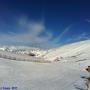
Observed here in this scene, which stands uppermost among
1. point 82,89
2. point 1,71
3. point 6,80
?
point 1,71

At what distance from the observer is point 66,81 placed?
316 inches

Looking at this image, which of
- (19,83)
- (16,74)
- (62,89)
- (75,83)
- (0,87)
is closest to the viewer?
(0,87)

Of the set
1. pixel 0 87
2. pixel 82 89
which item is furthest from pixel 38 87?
pixel 82 89

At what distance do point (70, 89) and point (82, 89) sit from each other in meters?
0.62

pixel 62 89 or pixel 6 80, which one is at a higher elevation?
pixel 6 80

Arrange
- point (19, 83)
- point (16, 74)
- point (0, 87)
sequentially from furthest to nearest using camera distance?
point (16, 74)
point (19, 83)
point (0, 87)

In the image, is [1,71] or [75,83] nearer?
[1,71]

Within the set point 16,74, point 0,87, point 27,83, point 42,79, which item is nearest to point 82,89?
point 42,79

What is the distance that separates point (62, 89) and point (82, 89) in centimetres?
95

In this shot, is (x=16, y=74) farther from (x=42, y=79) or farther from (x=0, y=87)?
(x=0, y=87)

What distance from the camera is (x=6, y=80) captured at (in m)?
6.37

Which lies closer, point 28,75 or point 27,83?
point 27,83

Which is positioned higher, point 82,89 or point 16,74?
point 16,74

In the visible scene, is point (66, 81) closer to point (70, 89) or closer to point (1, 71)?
point (70, 89)
